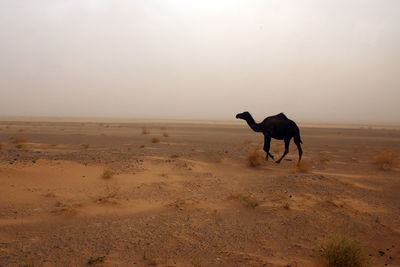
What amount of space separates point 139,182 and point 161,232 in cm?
405

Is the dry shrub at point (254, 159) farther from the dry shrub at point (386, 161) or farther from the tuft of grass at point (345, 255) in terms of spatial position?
the tuft of grass at point (345, 255)

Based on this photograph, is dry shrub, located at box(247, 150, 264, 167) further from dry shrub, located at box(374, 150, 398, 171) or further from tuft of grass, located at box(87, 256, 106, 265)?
tuft of grass, located at box(87, 256, 106, 265)

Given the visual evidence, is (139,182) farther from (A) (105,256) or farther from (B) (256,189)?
(A) (105,256)

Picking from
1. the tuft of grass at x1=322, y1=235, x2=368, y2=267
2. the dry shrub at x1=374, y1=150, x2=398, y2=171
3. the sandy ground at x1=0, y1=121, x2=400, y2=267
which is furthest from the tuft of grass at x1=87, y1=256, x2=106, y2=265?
the dry shrub at x1=374, y1=150, x2=398, y2=171

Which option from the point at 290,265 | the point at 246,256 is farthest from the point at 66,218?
the point at 290,265

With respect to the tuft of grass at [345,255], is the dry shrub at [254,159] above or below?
above

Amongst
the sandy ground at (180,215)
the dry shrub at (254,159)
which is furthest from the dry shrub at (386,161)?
the dry shrub at (254,159)

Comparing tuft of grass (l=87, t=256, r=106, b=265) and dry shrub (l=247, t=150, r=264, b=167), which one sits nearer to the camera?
tuft of grass (l=87, t=256, r=106, b=265)

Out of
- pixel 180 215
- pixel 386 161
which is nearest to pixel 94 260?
pixel 180 215

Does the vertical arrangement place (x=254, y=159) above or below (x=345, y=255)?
above

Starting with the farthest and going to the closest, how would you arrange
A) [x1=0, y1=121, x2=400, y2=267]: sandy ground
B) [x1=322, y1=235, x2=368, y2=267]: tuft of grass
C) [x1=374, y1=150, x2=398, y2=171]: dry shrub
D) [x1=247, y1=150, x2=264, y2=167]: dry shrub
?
[x1=374, y1=150, x2=398, y2=171]: dry shrub
[x1=247, y1=150, x2=264, y2=167]: dry shrub
[x1=0, y1=121, x2=400, y2=267]: sandy ground
[x1=322, y1=235, x2=368, y2=267]: tuft of grass

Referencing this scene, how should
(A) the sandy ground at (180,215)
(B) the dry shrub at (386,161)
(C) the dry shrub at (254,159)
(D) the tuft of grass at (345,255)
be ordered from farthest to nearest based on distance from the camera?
(B) the dry shrub at (386,161) < (C) the dry shrub at (254,159) < (A) the sandy ground at (180,215) < (D) the tuft of grass at (345,255)

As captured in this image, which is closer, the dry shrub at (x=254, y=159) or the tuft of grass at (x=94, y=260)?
the tuft of grass at (x=94, y=260)

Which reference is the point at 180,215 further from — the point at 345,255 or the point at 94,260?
the point at 345,255
